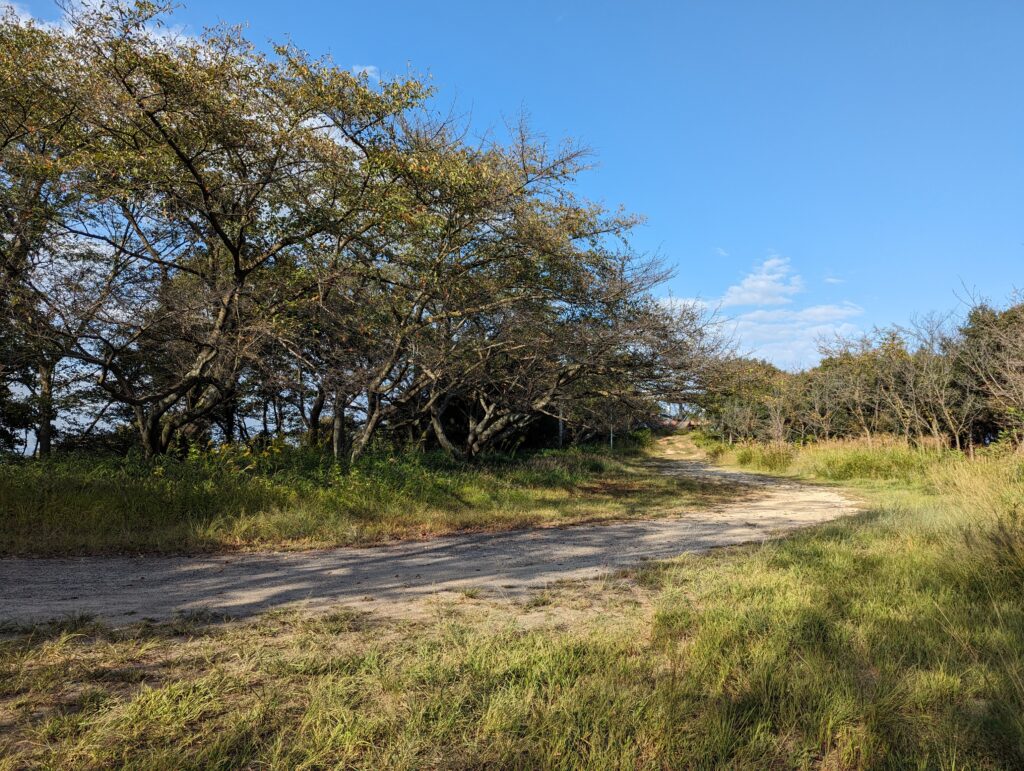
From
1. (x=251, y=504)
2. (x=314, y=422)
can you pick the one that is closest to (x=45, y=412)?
(x=314, y=422)

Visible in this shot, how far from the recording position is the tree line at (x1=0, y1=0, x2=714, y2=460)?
27.2 feet

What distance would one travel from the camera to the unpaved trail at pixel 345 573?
4.50 metres

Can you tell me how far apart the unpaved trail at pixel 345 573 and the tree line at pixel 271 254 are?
164 inches

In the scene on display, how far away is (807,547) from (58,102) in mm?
11509

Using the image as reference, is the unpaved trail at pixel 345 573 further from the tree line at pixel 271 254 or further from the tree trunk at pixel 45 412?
Result: the tree trunk at pixel 45 412

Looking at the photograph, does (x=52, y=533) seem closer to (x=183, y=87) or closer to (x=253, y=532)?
(x=253, y=532)

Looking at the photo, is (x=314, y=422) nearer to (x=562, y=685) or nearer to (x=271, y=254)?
(x=271, y=254)

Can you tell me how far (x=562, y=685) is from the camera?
2.95 meters

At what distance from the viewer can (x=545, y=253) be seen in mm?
11312

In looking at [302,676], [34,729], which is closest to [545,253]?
[302,676]

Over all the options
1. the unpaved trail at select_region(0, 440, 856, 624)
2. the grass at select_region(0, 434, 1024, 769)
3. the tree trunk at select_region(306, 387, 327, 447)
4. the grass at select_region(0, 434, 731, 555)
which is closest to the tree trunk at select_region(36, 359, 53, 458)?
the grass at select_region(0, 434, 731, 555)

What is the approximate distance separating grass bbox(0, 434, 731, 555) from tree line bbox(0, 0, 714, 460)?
1.68m

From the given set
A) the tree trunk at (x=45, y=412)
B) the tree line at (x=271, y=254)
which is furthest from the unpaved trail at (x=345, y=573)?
the tree trunk at (x=45, y=412)

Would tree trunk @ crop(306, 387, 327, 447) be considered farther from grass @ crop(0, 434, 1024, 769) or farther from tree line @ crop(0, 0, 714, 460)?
grass @ crop(0, 434, 1024, 769)
